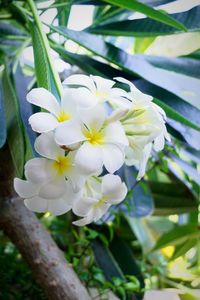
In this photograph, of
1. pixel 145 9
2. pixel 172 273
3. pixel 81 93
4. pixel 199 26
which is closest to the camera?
pixel 81 93

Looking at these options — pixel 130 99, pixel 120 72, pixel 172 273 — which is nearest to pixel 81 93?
pixel 130 99

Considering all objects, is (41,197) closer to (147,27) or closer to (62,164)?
(62,164)

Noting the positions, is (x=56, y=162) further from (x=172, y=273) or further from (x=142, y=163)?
(x=172, y=273)

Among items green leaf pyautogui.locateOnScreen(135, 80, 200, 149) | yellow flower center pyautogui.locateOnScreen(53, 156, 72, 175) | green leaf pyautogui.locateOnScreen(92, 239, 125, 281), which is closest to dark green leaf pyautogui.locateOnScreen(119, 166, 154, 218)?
green leaf pyautogui.locateOnScreen(92, 239, 125, 281)

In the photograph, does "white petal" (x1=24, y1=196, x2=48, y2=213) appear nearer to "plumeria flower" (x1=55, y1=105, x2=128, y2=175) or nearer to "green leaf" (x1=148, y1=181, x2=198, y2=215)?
"plumeria flower" (x1=55, y1=105, x2=128, y2=175)

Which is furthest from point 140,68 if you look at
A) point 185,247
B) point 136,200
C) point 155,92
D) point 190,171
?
point 185,247

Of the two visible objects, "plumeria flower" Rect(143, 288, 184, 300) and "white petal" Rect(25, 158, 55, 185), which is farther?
"plumeria flower" Rect(143, 288, 184, 300)
